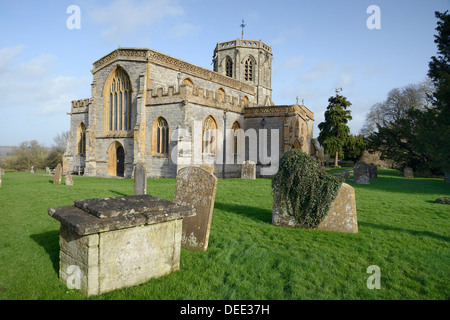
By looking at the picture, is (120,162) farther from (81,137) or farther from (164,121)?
(81,137)

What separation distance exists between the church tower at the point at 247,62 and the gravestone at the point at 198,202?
29029mm

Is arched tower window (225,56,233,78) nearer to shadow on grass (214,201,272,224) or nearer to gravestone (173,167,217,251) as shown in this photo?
shadow on grass (214,201,272,224)

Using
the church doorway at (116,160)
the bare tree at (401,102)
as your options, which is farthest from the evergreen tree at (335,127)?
the church doorway at (116,160)

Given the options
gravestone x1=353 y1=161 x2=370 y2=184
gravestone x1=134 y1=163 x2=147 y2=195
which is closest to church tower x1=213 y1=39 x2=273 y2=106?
gravestone x1=353 y1=161 x2=370 y2=184

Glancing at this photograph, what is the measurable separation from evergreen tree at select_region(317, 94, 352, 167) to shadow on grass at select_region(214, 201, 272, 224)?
2698cm

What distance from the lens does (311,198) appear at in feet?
17.6

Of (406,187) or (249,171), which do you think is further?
(249,171)

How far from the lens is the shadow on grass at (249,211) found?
6.32m

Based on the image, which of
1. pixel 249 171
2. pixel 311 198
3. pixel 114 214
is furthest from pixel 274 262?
pixel 249 171

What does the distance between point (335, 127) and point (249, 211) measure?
2912cm

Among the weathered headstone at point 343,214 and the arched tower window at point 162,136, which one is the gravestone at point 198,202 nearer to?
the weathered headstone at point 343,214
